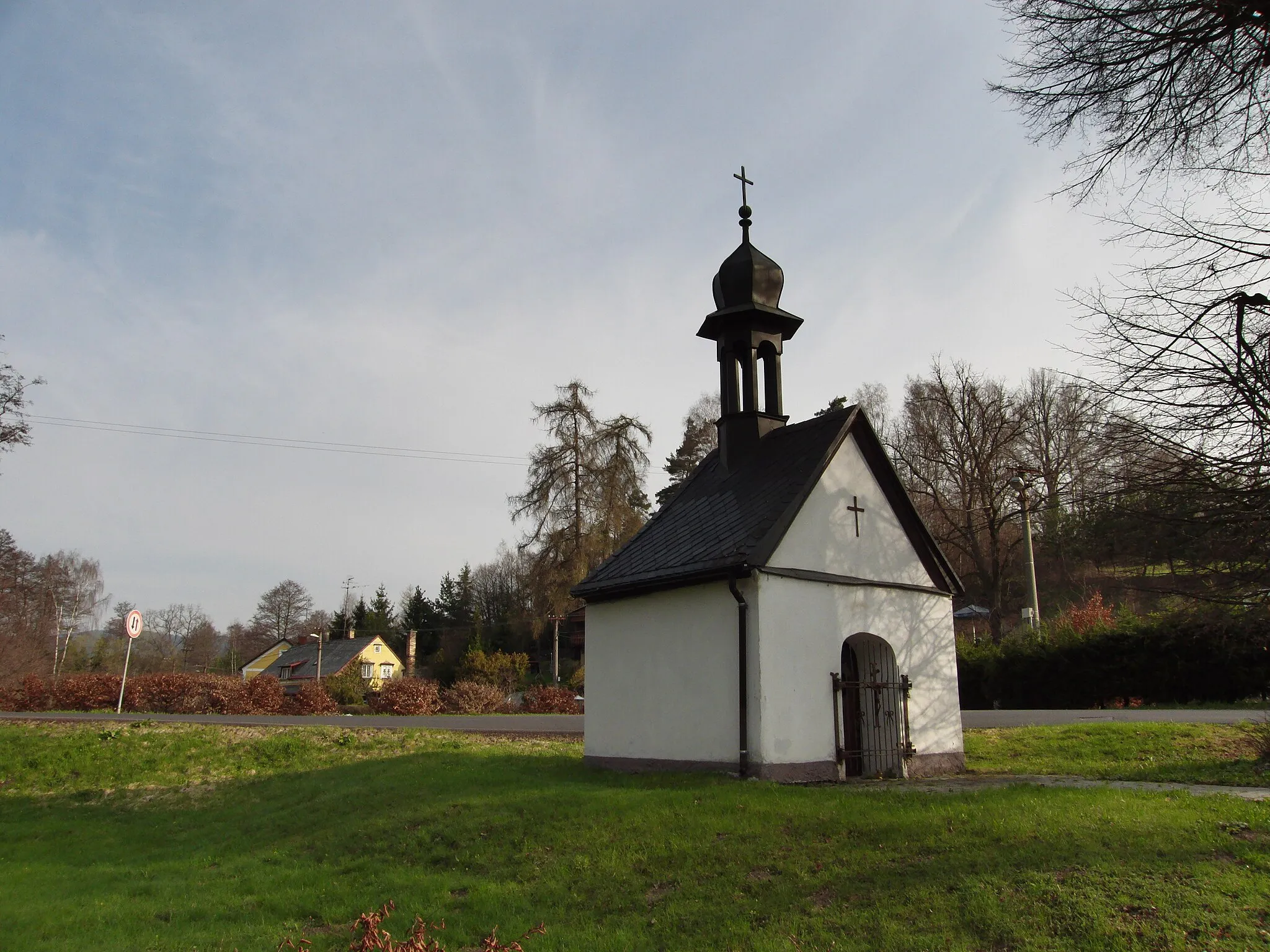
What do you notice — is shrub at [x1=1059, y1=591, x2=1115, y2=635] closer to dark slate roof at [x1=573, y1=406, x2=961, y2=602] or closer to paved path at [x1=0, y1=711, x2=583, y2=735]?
dark slate roof at [x1=573, y1=406, x2=961, y2=602]

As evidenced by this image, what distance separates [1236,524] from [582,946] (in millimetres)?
5813

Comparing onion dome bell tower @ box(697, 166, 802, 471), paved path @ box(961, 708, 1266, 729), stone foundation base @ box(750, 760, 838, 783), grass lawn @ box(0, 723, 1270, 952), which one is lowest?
grass lawn @ box(0, 723, 1270, 952)

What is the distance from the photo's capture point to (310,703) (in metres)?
30.0

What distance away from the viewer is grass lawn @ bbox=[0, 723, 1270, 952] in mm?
5867

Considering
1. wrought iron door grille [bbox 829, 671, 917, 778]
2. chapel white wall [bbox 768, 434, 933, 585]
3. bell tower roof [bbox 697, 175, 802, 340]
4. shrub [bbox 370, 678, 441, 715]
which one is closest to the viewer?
chapel white wall [bbox 768, 434, 933, 585]

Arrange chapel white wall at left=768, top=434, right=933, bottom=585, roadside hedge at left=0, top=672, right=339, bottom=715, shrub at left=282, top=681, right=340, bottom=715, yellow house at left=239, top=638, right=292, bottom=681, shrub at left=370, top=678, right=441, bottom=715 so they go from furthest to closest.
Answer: yellow house at left=239, top=638, right=292, bottom=681, shrub at left=282, top=681, right=340, bottom=715, roadside hedge at left=0, top=672, right=339, bottom=715, shrub at left=370, top=678, right=441, bottom=715, chapel white wall at left=768, top=434, right=933, bottom=585

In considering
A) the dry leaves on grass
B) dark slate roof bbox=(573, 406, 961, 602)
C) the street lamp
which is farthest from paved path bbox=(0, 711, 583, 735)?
the street lamp

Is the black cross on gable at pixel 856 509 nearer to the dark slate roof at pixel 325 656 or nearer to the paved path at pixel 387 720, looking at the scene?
the paved path at pixel 387 720

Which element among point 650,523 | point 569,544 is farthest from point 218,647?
point 650,523

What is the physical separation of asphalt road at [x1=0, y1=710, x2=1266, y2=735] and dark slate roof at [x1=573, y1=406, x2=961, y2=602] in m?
5.97

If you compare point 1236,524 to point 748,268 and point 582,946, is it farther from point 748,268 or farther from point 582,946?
point 748,268

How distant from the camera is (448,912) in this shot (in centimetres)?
738

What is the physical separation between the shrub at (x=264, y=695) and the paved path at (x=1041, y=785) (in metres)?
24.1

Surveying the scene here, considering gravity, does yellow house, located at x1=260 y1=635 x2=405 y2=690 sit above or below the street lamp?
below
